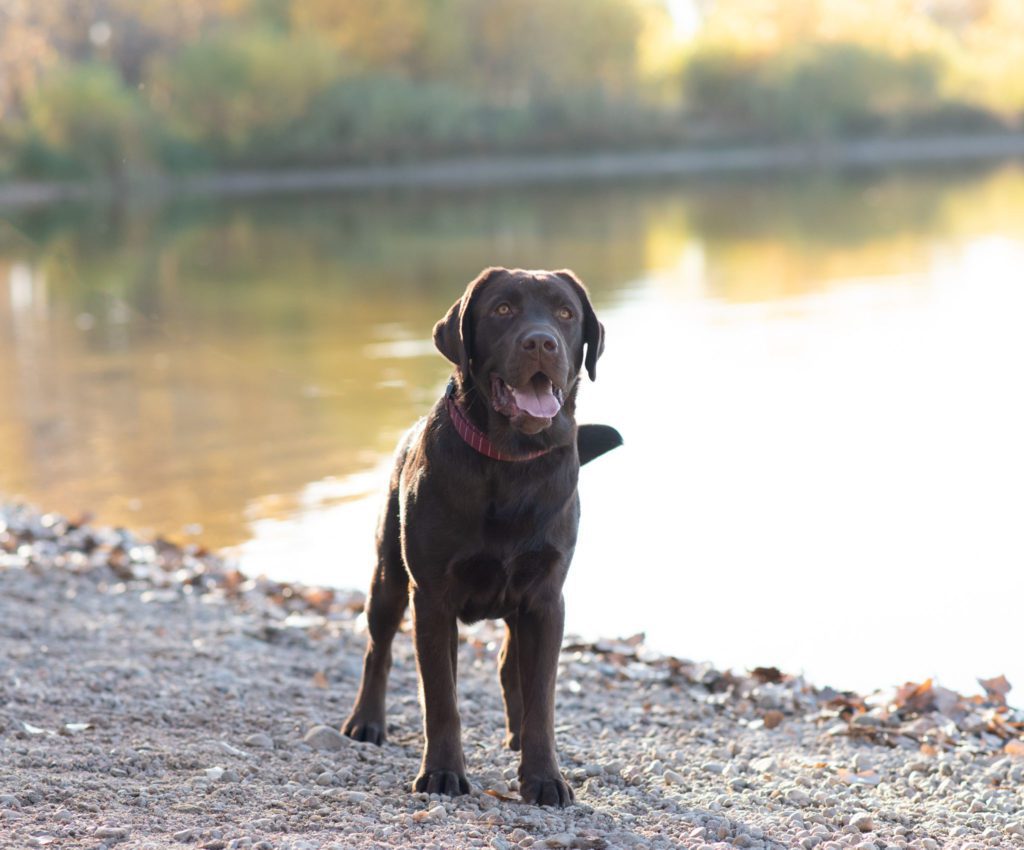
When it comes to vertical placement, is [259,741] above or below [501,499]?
below

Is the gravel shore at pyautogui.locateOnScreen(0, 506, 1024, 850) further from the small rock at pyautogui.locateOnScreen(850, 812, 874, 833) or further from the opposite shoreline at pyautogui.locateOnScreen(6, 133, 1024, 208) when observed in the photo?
the opposite shoreline at pyautogui.locateOnScreen(6, 133, 1024, 208)

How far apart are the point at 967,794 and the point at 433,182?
6946cm

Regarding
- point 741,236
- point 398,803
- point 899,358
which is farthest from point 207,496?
point 741,236

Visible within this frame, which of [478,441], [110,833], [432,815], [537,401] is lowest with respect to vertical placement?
[432,815]

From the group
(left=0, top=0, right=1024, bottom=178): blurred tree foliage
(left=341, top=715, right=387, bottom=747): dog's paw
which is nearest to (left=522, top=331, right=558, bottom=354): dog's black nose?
(left=341, top=715, right=387, bottom=747): dog's paw

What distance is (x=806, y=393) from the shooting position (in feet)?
48.0

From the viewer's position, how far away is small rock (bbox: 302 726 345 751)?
206 inches

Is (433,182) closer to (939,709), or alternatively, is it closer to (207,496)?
(207,496)

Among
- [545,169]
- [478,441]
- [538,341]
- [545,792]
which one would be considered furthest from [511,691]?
[545,169]

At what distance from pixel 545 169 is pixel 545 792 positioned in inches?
2911

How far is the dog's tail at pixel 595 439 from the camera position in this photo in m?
5.29

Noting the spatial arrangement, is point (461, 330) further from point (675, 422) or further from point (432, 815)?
point (675, 422)

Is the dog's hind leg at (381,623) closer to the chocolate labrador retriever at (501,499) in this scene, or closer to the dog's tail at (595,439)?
the chocolate labrador retriever at (501,499)

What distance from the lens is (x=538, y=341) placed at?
4.39 metres
